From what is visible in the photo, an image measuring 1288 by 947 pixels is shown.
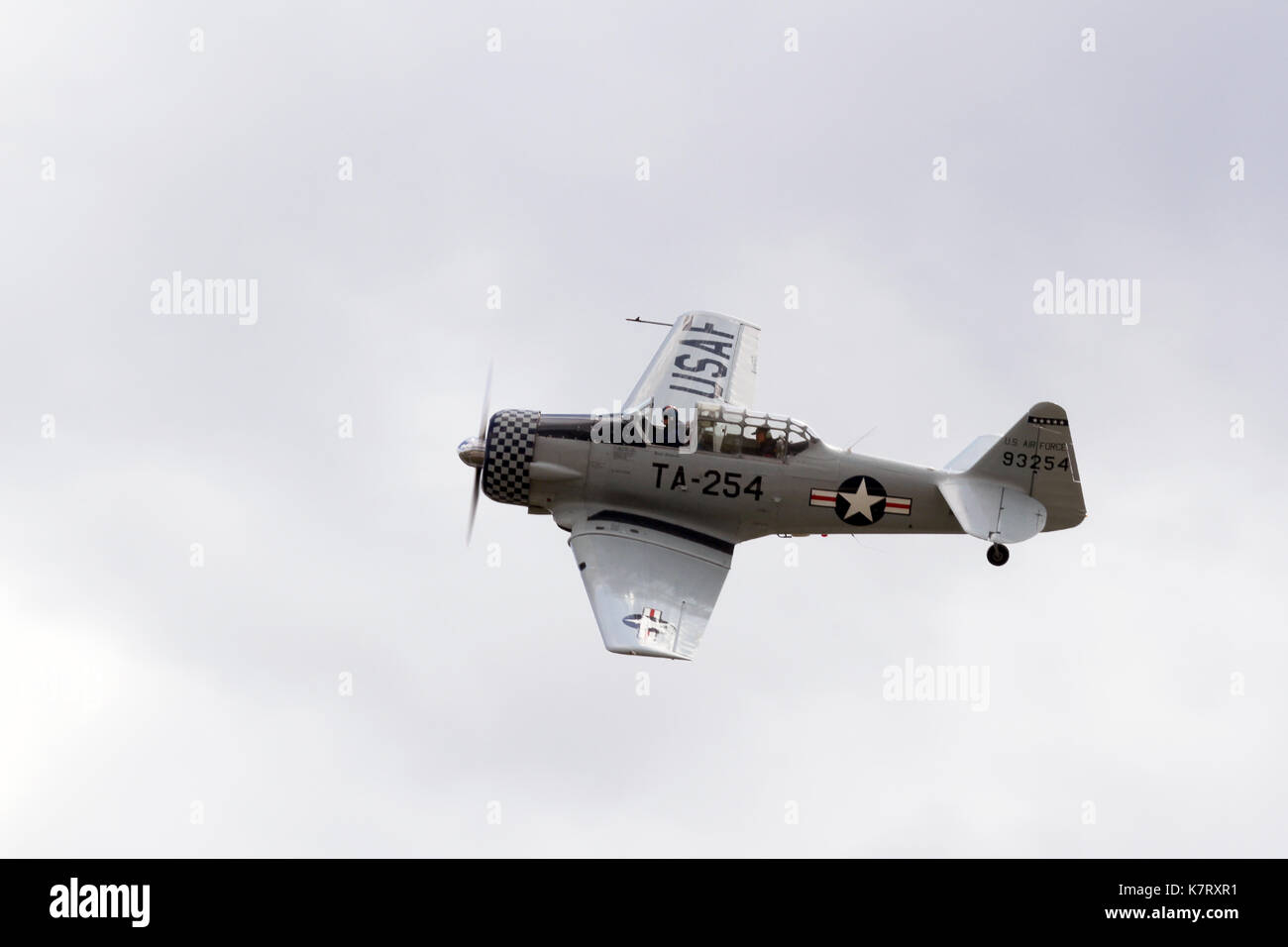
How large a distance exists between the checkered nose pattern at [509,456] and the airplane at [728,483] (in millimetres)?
18

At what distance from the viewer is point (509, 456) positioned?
26188mm

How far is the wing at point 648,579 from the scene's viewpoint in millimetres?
23797

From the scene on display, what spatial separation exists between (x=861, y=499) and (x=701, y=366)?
3.78 m

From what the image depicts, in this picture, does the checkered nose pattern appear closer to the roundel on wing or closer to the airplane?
the airplane

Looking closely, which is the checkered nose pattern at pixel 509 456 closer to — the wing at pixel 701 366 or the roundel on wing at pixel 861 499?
the wing at pixel 701 366

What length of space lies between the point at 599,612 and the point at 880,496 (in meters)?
4.13

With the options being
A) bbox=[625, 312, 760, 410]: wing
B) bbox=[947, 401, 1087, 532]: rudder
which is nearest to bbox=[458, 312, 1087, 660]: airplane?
bbox=[947, 401, 1087, 532]: rudder

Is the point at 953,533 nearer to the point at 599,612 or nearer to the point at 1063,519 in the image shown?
the point at 1063,519

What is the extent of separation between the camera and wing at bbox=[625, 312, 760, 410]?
28172 mm

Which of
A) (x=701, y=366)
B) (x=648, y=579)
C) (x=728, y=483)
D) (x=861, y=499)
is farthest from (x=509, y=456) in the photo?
(x=861, y=499)

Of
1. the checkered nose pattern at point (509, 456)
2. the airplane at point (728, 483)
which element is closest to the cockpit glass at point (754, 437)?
the airplane at point (728, 483)

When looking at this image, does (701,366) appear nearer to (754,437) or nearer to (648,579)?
(754,437)

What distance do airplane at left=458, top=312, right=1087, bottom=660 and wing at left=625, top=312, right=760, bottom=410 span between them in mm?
1805

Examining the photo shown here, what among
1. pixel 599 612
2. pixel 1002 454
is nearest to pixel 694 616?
pixel 599 612
